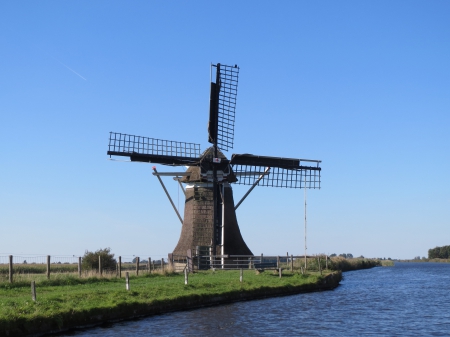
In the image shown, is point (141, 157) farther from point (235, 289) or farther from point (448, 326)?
point (448, 326)

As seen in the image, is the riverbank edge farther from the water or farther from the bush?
the bush

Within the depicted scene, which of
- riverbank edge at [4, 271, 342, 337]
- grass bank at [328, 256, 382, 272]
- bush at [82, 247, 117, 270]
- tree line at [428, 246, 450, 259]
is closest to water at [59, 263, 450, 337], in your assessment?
riverbank edge at [4, 271, 342, 337]

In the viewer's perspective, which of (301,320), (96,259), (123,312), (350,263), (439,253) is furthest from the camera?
(439,253)

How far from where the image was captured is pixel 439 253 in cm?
17200

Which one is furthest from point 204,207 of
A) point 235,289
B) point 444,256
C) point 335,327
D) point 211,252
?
point 444,256

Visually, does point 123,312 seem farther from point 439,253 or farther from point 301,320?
point 439,253

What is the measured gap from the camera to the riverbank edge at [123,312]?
1675 cm

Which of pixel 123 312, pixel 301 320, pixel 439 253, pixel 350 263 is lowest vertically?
pixel 439 253

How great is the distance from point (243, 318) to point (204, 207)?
20.4m

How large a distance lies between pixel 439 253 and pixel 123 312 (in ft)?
540

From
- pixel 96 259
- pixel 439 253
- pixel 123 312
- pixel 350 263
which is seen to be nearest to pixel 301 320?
pixel 123 312

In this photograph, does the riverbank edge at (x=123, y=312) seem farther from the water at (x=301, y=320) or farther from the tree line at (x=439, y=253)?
the tree line at (x=439, y=253)

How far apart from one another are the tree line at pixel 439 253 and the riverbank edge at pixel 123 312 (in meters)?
150

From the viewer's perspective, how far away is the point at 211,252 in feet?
133
